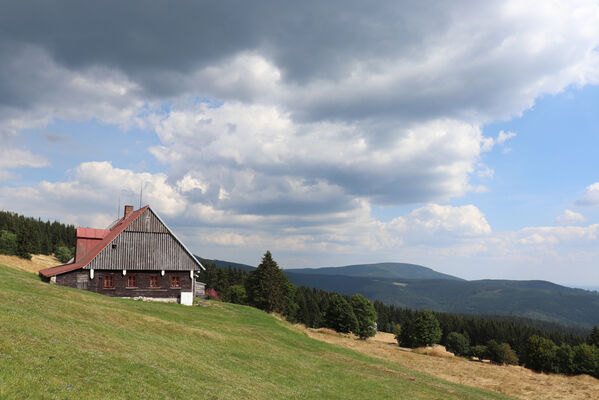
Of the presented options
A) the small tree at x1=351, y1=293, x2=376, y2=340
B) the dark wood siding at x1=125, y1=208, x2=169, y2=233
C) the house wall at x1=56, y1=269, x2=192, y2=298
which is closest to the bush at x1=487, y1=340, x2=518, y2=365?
the small tree at x1=351, y1=293, x2=376, y2=340

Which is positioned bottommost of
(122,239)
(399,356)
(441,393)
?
(399,356)

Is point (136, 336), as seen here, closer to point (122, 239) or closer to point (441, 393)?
point (441, 393)

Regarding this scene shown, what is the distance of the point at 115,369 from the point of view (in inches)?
517

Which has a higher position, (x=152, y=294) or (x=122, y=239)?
(x=122, y=239)

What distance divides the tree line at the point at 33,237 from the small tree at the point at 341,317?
68873 millimetres

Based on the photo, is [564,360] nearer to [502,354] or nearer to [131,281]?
[502,354]

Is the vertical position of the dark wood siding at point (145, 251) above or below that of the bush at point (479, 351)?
above

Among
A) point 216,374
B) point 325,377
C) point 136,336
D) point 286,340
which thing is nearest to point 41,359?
point 216,374

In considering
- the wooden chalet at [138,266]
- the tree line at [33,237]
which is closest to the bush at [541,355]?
the wooden chalet at [138,266]

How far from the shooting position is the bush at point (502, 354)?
398 ft

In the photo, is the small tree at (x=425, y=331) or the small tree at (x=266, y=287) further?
the small tree at (x=425, y=331)

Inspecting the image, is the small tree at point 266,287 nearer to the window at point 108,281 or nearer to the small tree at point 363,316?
the small tree at point 363,316

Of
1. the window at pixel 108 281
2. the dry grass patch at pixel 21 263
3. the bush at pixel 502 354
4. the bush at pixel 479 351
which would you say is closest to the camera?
the window at pixel 108 281

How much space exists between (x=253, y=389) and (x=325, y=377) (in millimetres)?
7463
